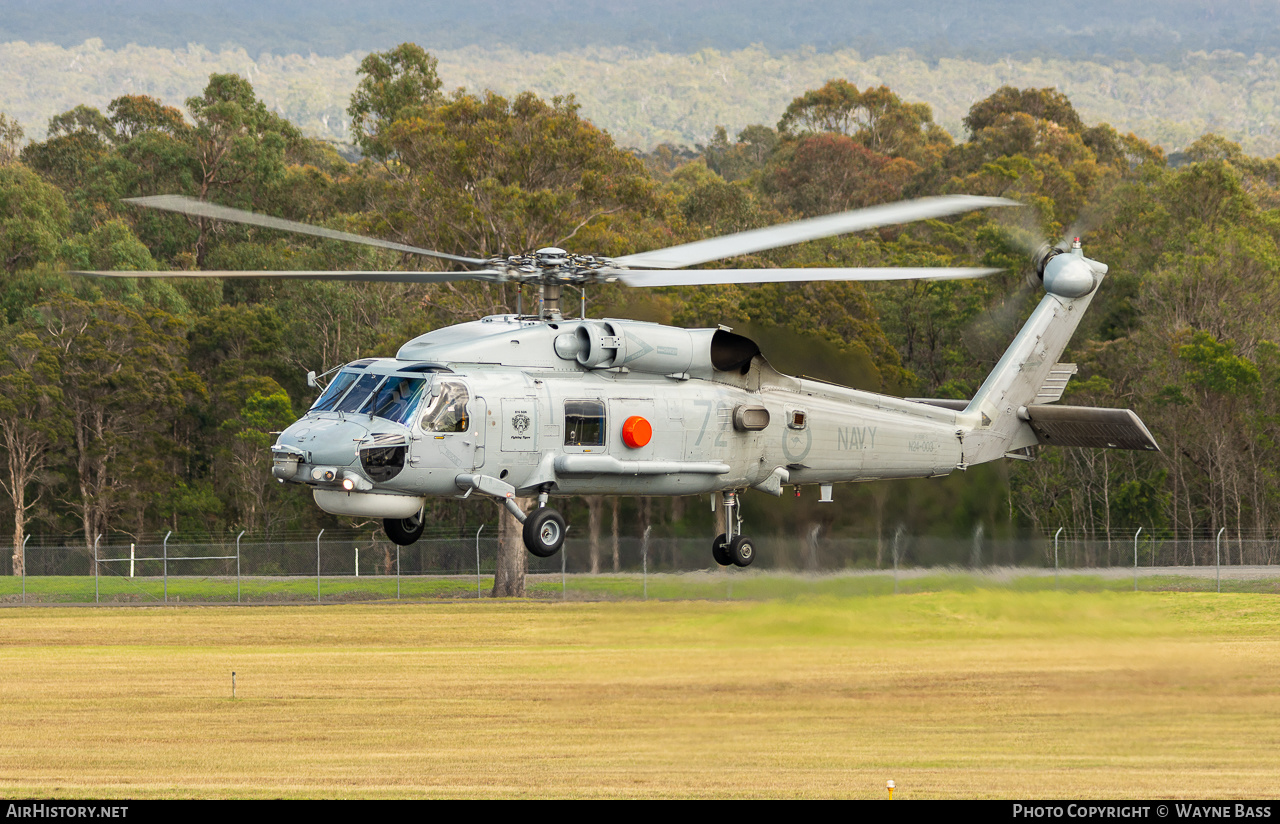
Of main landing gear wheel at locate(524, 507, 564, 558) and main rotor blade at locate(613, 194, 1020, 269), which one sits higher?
main rotor blade at locate(613, 194, 1020, 269)

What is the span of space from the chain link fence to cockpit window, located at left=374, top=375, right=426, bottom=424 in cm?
1334

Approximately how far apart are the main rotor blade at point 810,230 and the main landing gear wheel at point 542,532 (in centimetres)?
358

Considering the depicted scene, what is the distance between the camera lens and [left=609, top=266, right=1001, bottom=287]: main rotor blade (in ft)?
61.4

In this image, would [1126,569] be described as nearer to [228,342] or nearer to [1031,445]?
[1031,445]

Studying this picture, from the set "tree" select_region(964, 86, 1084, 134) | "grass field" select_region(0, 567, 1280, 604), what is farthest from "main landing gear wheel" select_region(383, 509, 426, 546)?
Result: "tree" select_region(964, 86, 1084, 134)

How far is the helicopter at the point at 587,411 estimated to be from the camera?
19156 mm

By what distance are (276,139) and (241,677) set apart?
62.6 meters

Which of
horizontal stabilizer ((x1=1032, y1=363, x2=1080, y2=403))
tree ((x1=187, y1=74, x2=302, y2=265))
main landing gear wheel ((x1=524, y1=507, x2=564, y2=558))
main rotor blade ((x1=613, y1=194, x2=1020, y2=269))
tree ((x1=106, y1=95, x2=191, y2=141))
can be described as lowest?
main landing gear wheel ((x1=524, y1=507, x2=564, y2=558))

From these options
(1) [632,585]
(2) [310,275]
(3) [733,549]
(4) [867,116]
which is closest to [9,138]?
(4) [867,116]

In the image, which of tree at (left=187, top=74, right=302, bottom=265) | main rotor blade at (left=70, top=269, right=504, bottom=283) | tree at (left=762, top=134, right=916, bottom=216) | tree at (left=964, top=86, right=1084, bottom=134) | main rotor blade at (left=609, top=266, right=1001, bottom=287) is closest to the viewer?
main rotor blade at (left=70, top=269, right=504, bottom=283)

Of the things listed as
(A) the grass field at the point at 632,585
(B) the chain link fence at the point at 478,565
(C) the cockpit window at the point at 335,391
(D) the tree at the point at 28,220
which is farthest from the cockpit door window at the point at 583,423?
(D) the tree at the point at 28,220

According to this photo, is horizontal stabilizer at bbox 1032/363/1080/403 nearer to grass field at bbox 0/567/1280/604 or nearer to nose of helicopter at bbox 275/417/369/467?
grass field at bbox 0/567/1280/604

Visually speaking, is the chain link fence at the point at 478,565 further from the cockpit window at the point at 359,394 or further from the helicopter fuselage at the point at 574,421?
the cockpit window at the point at 359,394
